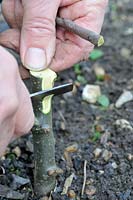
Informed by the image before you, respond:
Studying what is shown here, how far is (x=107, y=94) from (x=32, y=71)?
63 centimetres

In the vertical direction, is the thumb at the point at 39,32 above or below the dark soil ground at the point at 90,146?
above

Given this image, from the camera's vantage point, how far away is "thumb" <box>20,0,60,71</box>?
3.93 ft

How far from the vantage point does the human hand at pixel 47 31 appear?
1200 millimetres

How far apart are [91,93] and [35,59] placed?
22.7 inches

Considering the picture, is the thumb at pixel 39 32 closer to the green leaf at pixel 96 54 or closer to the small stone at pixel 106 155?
the small stone at pixel 106 155

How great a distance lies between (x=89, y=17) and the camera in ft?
4.23

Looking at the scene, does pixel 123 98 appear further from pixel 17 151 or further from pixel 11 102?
pixel 11 102

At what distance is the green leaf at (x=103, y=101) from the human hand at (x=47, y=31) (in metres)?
0.40

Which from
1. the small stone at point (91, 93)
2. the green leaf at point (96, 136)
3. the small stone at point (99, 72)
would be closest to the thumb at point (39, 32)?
the green leaf at point (96, 136)

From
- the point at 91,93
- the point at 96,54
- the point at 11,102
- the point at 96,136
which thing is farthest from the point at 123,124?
the point at 11,102

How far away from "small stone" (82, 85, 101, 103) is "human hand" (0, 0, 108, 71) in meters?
0.40

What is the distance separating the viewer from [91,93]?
67.8 inches

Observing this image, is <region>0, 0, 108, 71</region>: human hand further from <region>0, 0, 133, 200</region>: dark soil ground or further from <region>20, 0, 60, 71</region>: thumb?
<region>0, 0, 133, 200</region>: dark soil ground

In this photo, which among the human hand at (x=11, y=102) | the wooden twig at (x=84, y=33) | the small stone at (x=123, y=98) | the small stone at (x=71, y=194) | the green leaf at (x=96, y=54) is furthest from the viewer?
the green leaf at (x=96, y=54)
